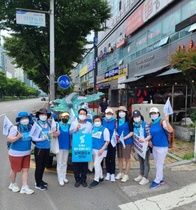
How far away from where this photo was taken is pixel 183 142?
7895 millimetres

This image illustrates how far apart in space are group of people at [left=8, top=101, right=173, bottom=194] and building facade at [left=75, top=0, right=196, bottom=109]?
6.13 m

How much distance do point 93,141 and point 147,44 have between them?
1695 cm

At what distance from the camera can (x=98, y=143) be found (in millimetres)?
4316

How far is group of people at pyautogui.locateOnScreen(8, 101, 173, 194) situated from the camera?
3.91m

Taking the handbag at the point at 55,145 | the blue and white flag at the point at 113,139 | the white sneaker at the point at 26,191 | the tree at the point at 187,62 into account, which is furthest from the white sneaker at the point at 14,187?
the tree at the point at 187,62

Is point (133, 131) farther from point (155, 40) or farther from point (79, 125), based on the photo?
point (155, 40)

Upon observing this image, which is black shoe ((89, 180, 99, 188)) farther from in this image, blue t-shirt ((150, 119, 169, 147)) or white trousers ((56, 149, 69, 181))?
blue t-shirt ((150, 119, 169, 147))

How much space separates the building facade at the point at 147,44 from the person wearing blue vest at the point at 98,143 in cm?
650

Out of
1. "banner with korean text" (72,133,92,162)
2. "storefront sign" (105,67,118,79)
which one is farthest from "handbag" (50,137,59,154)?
"storefront sign" (105,67,118,79)

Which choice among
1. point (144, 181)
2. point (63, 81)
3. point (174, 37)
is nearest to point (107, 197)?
point (144, 181)

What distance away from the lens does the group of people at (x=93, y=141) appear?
3.91 metres

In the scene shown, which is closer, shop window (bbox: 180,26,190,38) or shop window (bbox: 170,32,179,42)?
shop window (bbox: 180,26,190,38)

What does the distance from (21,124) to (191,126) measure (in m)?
6.66

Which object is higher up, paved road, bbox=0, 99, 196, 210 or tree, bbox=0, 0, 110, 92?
tree, bbox=0, 0, 110, 92
